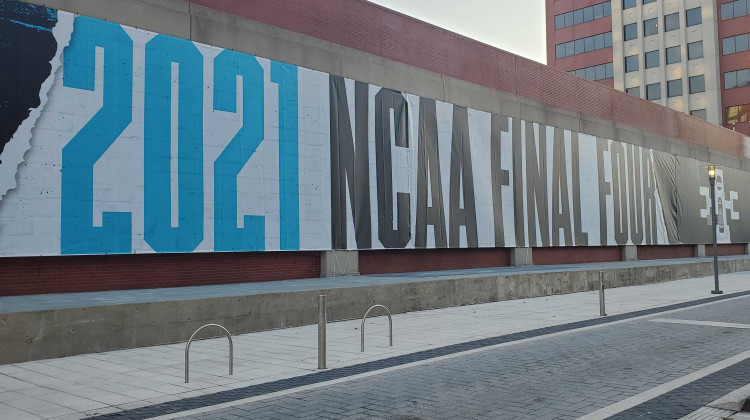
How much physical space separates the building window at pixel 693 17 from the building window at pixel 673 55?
2.75 m

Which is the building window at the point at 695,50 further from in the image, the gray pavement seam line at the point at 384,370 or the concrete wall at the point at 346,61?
the gray pavement seam line at the point at 384,370

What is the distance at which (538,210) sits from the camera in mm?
29812

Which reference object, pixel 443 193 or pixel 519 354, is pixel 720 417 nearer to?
pixel 519 354

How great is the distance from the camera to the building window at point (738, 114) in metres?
66.7

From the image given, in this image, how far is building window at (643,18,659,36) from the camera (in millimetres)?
73250

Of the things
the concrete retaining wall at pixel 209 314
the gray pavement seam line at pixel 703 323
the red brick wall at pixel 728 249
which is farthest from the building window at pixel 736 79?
the gray pavement seam line at pixel 703 323

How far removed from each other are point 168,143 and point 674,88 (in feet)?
224

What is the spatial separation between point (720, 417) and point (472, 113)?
21.6m

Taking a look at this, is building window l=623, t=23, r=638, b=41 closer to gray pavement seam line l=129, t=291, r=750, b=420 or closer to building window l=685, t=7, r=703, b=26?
building window l=685, t=7, r=703, b=26

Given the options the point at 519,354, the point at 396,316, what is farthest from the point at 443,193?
the point at 519,354

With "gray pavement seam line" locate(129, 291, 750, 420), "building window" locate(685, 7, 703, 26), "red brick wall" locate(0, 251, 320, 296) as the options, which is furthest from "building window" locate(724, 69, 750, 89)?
"red brick wall" locate(0, 251, 320, 296)

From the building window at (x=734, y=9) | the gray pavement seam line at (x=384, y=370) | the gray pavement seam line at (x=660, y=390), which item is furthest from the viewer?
the building window at (x=734, y=9)

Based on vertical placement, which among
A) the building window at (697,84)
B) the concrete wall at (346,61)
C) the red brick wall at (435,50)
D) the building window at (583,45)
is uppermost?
the building window at (583,45)

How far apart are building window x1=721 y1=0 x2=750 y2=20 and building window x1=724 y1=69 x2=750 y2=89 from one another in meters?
6.04
